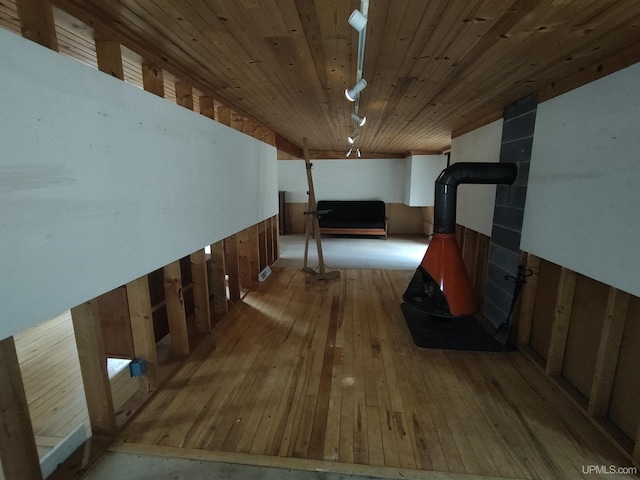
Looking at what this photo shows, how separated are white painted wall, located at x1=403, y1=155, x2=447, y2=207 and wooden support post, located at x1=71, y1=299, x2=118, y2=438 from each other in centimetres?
668

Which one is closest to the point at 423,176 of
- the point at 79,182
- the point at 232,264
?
the point at 232,264

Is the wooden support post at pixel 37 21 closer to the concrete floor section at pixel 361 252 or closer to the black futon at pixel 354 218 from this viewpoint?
the concrete floor section at pixel 361 252

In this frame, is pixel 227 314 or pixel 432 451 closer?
pixel 432 451

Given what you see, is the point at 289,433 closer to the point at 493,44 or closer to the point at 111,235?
the point at 111,235

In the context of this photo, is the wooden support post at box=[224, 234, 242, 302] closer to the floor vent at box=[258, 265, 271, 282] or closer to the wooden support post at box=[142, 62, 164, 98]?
the floor vent at box=[258, 265, 271, 282]

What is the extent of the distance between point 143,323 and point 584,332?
2950 millimetres

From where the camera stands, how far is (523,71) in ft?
6.41

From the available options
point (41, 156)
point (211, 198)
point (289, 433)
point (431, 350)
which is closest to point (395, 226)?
point (431, 350)

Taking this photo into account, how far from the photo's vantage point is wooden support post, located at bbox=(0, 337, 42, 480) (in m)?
1.15

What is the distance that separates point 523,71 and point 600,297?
5.07 feet

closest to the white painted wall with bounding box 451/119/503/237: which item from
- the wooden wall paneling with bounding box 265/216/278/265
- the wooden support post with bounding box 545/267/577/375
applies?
the wooden support post with bounding box 545/267/577/375

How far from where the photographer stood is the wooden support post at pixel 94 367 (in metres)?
1.51

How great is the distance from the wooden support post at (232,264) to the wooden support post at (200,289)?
761mm

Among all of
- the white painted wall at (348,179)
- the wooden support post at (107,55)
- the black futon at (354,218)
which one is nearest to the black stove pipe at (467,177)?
the wooden support post at (107,55)
